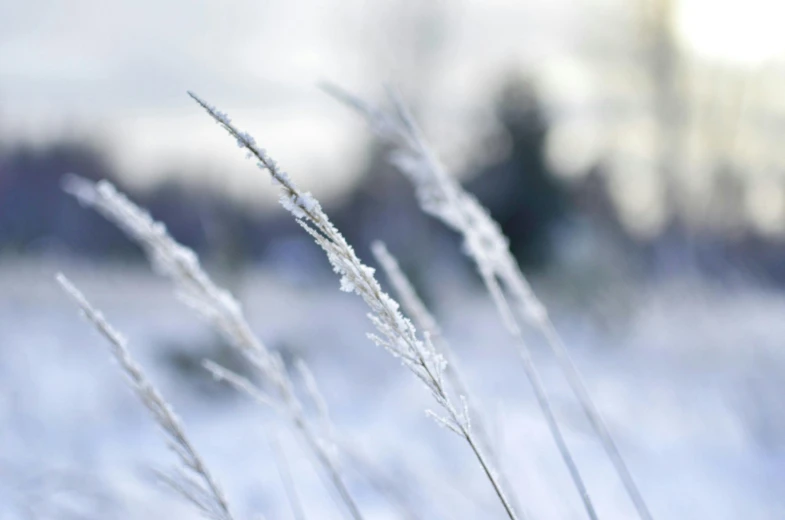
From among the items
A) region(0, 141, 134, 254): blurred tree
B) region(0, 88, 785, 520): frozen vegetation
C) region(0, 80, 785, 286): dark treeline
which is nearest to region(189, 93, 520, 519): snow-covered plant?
region(0, 88, 785, 520): frozen vegetation

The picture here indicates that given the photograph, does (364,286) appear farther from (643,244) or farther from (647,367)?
(643,244)

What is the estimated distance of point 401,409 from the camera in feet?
22.2

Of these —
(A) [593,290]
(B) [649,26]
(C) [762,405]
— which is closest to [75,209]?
(A) [593,290]

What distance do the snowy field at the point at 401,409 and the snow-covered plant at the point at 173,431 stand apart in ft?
0.94

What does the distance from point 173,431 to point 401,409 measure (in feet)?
19.4

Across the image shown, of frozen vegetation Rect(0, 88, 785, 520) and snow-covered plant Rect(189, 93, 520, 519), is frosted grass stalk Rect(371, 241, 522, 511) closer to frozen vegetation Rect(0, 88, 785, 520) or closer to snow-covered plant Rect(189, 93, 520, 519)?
frozen vegetation Rect(0, 88, 785, 520)

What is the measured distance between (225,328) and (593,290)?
1098 cm

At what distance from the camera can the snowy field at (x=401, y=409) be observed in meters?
2.17

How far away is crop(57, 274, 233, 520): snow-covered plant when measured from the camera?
1.00m

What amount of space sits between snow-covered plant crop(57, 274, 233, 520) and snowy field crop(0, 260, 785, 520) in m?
0.29

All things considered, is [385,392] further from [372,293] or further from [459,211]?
[372,293]

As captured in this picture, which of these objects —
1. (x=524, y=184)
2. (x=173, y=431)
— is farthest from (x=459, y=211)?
(x=524, y=184)

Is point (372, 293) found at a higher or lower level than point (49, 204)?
lower

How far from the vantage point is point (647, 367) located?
28.1 feet
